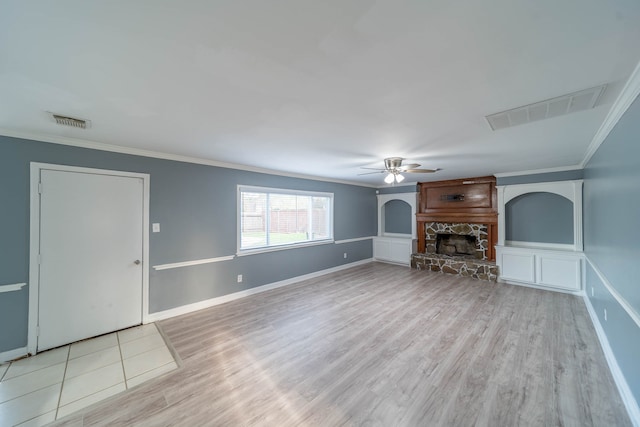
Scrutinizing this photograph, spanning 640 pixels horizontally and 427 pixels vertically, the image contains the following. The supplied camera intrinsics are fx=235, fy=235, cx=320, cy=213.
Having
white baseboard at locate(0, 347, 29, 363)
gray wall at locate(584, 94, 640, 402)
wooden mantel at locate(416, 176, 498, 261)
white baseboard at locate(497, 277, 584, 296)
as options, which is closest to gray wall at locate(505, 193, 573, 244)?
wooden mantel at locate(416, 176, 498, 261)

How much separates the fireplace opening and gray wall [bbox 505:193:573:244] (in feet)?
2.47

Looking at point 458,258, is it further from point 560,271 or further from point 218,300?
point 218,300

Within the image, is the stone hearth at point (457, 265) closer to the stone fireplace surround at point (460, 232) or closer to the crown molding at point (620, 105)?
the stone fireplace surround at point (460, 232)

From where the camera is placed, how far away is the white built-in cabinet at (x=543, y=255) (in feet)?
14.1

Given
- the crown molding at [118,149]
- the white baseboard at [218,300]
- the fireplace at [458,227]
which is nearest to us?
the crown molding at [118,149]

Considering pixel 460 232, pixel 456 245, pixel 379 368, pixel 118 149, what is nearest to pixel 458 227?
pixel 460 232

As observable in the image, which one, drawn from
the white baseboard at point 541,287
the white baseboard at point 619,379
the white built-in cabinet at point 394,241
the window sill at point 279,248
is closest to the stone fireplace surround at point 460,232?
the white built-in cabinet at point 394,241

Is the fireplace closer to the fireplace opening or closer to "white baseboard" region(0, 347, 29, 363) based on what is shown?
the fireplace opening

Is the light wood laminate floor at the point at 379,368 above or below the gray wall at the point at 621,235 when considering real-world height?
below

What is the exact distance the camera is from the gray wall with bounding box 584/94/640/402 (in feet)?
5.49

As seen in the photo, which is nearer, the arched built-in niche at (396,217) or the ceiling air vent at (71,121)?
the ceiling air vent at (71,121)

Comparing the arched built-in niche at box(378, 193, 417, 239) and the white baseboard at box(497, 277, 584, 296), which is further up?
the arched built-in niche at box(378, 193, 417, 239)

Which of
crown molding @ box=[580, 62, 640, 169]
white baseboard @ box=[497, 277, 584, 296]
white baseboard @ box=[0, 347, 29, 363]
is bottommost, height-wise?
white baseboard @ box=[0, 347, 29, 363]

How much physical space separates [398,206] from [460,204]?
5.81 feet
